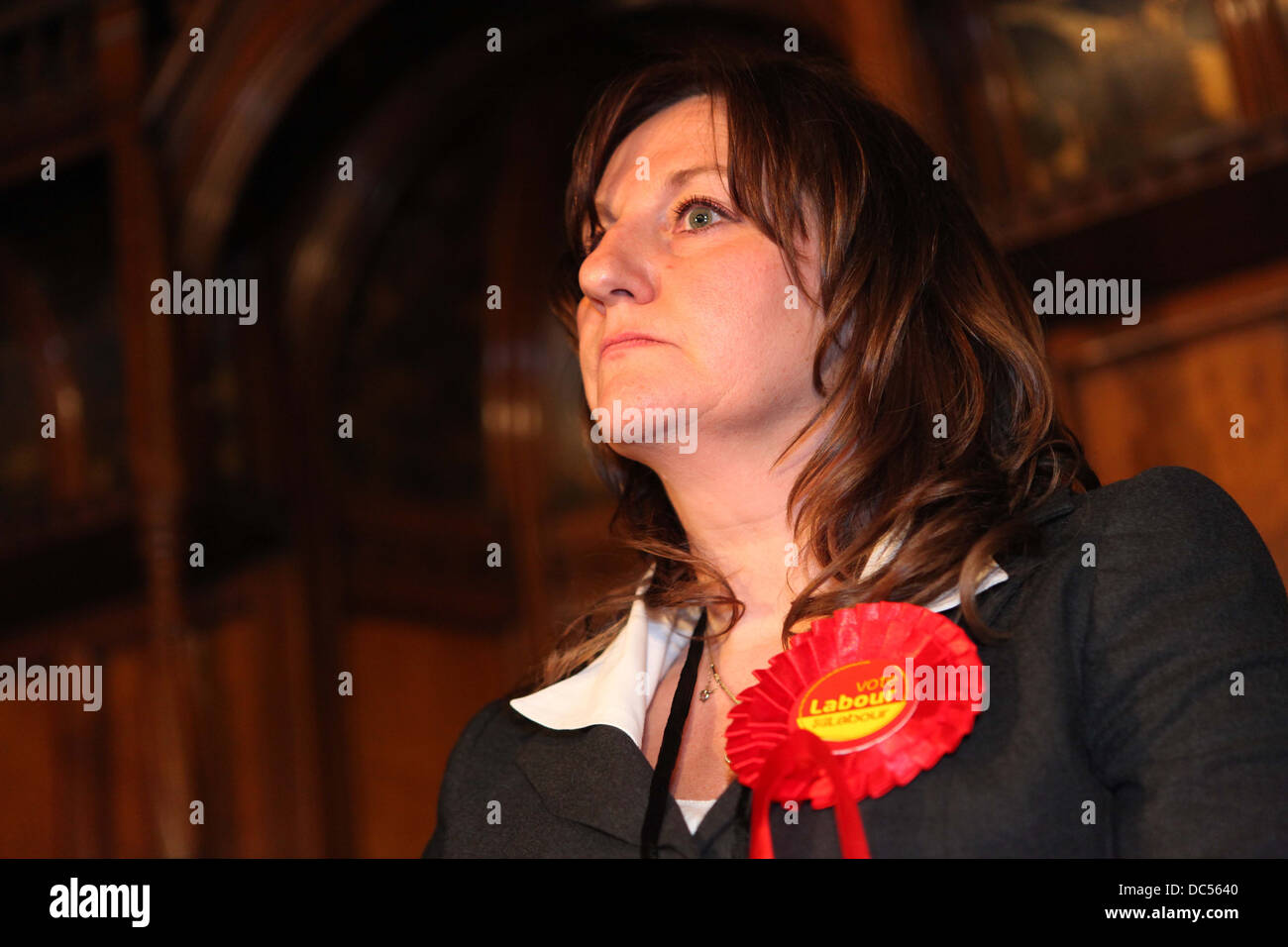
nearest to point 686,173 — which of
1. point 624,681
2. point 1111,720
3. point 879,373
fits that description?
point 879,373

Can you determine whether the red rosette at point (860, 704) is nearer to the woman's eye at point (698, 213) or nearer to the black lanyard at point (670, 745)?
the black lanyard at point (670, 745)

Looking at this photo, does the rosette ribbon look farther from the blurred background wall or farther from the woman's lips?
the blurred background wall

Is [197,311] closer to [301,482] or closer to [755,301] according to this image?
[301,482]

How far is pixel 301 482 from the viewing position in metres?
4.06

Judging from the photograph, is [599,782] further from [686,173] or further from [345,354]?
[345,354]

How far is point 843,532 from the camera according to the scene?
1570 mm

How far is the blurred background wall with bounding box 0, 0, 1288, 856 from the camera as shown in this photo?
3271 millimetres

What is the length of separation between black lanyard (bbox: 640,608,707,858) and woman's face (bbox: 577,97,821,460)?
24 cm

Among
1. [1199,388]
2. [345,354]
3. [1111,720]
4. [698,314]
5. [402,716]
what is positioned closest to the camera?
[1111,720]

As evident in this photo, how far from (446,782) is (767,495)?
0.53 meters

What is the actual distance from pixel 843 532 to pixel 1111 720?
1.26ft

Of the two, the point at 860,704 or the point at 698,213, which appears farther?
the point at 698,213

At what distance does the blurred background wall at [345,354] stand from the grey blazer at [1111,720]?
6.13 ft

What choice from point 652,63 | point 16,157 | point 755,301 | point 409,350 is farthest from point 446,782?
point 16,157
